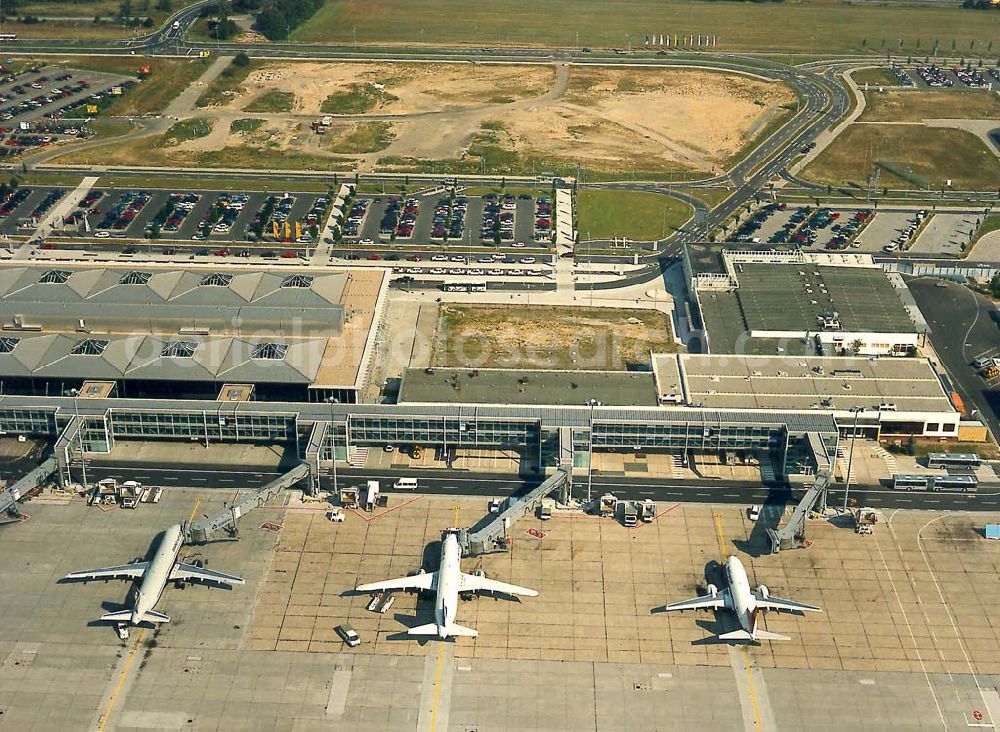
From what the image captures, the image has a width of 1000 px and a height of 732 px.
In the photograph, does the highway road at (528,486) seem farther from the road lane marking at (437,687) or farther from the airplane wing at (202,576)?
the road lane marking at (437,687)

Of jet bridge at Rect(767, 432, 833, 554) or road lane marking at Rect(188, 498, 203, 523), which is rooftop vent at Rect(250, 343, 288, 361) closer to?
road lane marking at Rect(188, 498, 203, 523)

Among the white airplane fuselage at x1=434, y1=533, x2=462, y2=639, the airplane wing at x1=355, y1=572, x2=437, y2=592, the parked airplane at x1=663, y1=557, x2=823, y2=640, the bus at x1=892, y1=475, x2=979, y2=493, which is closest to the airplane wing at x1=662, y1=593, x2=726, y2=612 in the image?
the parked airplane at x1=663, y1=557, x2=823, y2=640

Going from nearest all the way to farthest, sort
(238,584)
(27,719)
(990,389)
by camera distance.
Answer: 1. (27,719)
2. (238,584)
3. (990,389)

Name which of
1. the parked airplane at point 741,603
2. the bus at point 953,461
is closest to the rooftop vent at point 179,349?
the parked airplane at point 741,603

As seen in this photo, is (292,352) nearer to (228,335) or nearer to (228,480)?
(228,335)

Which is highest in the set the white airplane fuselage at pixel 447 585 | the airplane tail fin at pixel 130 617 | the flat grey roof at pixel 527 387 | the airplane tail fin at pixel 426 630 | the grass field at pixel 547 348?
the grass field at pixel 547 348

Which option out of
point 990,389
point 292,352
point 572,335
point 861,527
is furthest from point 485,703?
point 990,389
